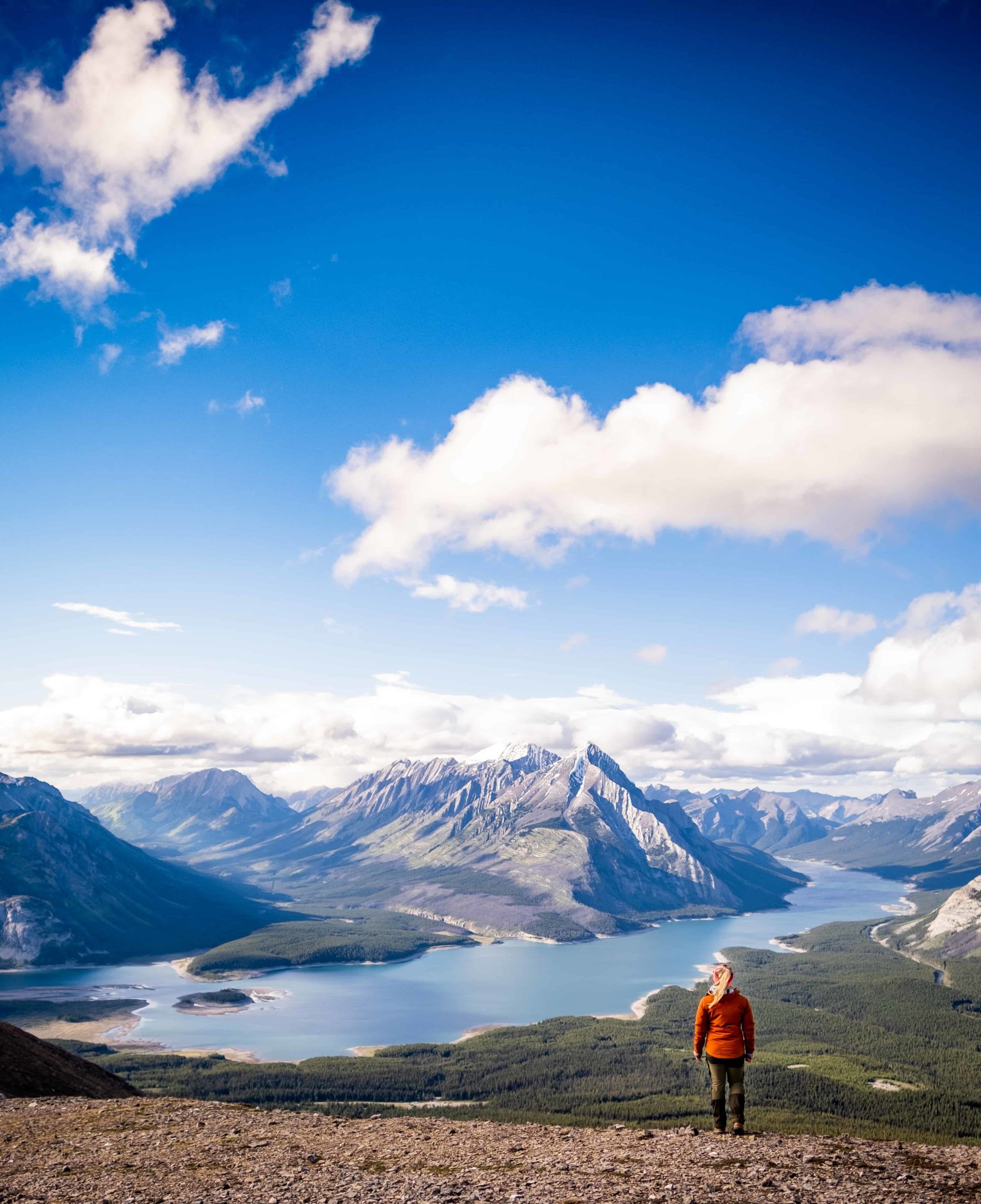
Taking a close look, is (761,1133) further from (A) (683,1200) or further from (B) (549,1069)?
(B) (549,1069)

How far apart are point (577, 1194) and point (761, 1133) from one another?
1137 cm

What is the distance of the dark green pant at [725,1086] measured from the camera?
28.7 metres

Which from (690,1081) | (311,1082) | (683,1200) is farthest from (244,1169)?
(690,1081)

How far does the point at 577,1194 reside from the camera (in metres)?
25.9

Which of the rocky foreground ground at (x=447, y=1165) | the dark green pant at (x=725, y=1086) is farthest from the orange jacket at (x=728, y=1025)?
the rocky foreground ground at (x=447, y=1165)

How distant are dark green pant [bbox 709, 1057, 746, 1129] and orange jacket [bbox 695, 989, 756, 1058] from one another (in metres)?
0.40

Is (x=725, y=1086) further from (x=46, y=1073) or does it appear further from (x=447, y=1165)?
(x=46, y=1073)

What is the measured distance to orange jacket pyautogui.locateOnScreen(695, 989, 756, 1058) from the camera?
92.9 feet

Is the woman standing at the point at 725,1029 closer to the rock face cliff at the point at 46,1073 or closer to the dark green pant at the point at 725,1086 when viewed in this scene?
the dark green pant at the point at 725,1086

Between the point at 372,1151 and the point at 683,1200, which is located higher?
the point at 683,1200

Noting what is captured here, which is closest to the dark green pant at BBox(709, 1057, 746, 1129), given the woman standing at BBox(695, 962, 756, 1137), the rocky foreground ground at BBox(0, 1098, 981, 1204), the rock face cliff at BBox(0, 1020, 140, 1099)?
the woman standing at BBox(695, 962, 756, 1137)

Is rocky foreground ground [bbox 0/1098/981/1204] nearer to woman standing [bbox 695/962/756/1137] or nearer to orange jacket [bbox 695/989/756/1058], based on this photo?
woman standing [bbox 695/962/756/1137]

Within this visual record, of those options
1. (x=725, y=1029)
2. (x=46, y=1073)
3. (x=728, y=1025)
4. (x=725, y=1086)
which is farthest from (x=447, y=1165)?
(x=46, y=1073)

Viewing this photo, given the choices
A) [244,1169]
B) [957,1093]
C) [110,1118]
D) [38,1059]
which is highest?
[244,1169]
